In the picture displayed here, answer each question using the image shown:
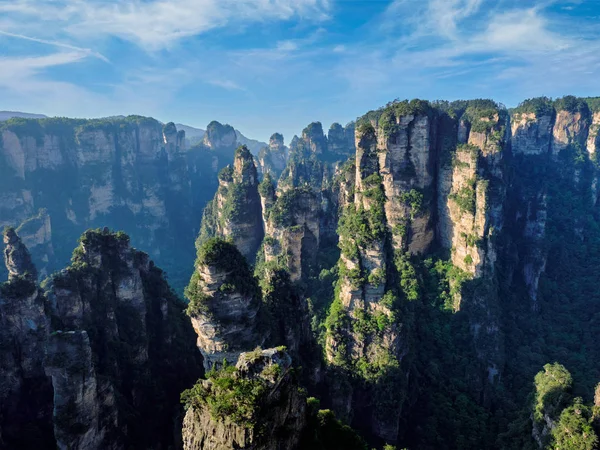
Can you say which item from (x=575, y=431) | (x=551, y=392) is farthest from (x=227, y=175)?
(x=575, y=431)

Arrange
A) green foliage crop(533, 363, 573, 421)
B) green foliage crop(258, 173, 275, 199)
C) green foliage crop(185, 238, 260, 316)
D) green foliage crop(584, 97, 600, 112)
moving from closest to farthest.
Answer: green foliage crop(533, 363, 573, 421), green foliage crop(185, 238, 260, 316), green foliage crop(258, 173, 275, 199), green foliage crop(584, 97, 600, 112)

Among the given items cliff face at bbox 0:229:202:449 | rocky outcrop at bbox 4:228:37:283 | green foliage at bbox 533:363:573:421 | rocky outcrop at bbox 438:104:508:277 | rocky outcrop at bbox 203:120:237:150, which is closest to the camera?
cliff face at bbox 0:229:202:449

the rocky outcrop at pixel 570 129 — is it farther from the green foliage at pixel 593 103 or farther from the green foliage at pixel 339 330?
the green foliage at pixel 339 330

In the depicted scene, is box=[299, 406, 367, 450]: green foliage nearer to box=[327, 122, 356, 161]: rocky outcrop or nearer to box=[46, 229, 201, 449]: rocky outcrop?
box=[46, 229, 201, 449]: rocky outcrop

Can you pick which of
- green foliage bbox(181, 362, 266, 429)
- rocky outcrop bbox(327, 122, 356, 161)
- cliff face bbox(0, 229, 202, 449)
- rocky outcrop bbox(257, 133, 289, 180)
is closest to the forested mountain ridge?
green foliage bbox(181, 362, 266, 429)

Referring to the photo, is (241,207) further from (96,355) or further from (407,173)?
(96,355)
